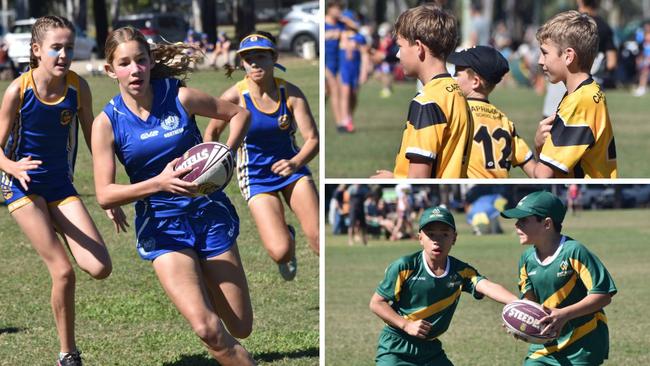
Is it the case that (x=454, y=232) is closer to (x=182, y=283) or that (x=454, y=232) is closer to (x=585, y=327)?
(x=585, y=327)

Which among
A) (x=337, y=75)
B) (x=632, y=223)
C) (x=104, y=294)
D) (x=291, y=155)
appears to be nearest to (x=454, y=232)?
(x=632, y=223)

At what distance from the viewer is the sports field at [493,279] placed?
6.18 m

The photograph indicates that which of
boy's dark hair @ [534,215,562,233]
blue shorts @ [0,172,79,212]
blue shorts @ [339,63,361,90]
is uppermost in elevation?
boy's dark hair @ [534,215,562,233]

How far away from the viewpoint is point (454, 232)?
5.83m

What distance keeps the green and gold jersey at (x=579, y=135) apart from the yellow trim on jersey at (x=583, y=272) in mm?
415

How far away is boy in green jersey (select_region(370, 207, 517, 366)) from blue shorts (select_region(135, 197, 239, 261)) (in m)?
0.83

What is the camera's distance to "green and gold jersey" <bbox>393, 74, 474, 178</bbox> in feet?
17.2

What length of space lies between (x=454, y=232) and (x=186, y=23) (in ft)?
45.5

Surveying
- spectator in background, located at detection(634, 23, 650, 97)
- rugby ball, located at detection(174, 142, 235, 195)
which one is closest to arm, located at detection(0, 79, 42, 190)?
rugby ball, located at detection(174, 142, 235, 195)

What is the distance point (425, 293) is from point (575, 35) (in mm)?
1427

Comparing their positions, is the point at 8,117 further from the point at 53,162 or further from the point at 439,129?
the point at 439,129

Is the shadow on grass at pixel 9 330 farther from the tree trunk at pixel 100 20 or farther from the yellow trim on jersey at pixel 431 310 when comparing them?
the tree trunk at pixel 100 20

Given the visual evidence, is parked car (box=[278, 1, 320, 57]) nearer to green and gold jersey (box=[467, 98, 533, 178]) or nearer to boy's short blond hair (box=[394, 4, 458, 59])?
green and gold jersey (box=[467, 98, 533, 178])

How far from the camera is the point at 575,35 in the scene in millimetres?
5484
